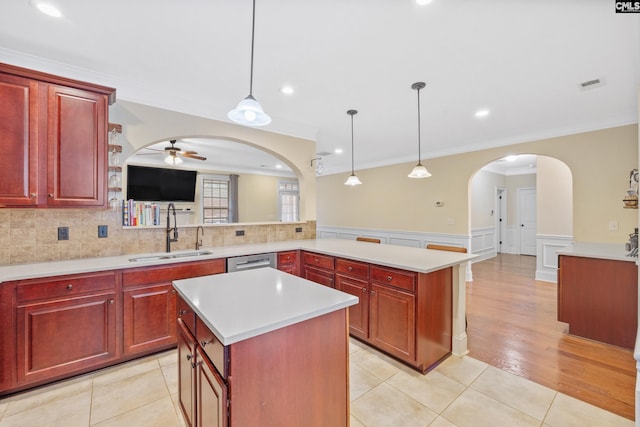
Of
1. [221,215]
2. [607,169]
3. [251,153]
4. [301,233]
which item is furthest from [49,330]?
[607,169]

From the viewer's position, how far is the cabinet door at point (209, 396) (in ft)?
3.42

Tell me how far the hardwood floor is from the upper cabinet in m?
3.74

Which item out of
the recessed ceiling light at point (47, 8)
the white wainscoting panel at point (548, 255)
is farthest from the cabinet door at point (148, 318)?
the white wainscoting panel at point (548, 255)

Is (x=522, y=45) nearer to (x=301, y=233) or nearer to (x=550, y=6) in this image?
(x=550, y=6)

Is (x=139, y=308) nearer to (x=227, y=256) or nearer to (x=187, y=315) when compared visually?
(x=227, y=256)

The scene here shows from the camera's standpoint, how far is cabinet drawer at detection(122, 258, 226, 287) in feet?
7.58

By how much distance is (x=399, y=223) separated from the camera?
6.37 meters

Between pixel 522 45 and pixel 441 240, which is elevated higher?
pixel 522 45

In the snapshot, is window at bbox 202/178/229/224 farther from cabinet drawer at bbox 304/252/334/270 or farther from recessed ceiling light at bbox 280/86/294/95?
recessed ceiling light at bbox 280/86/294/95

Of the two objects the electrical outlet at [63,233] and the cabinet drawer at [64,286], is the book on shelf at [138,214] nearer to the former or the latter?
the electrical outlet at [63,233]

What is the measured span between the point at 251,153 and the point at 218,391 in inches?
215

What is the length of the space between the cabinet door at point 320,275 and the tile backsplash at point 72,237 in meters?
1.27

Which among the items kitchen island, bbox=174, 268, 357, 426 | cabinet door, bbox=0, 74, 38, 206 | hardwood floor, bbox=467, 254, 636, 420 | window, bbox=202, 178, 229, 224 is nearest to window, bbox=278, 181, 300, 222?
window, bbox=202, 178, 229, 224

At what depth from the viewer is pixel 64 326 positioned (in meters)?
2.06
